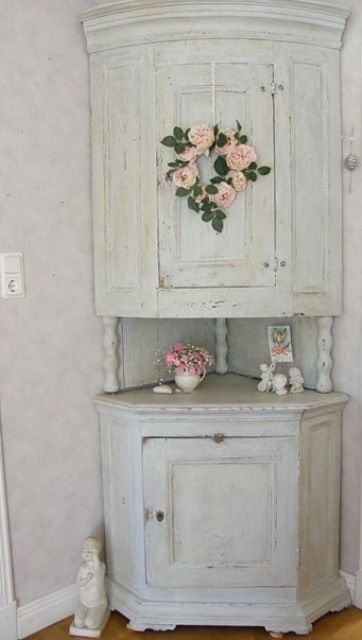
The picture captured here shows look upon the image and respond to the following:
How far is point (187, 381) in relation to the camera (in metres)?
2.31

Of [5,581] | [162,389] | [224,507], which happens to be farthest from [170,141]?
[5,581]

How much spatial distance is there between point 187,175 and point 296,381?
91 centimetres

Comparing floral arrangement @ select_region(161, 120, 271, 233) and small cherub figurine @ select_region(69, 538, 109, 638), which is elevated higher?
floral arrangement @ select_region(161, 120, 271, 233)

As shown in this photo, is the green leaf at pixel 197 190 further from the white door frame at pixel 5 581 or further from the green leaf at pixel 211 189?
the white door frame at pixel 5 581

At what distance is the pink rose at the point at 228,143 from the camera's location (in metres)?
2.03

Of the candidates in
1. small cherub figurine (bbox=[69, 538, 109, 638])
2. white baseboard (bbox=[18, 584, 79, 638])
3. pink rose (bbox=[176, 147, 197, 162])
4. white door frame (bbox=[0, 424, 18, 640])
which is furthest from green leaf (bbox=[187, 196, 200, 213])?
white baseboard (bbox=[18, 584, 79, 638])

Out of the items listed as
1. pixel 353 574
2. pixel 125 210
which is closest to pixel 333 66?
pixel 125 210

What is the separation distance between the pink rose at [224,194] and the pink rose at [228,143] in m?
0.11

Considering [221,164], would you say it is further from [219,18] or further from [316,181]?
[219,18]

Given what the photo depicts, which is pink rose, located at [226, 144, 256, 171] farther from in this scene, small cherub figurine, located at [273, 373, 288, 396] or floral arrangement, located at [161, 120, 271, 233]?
small cherub figurine, located at [273, 373, 288, 396]

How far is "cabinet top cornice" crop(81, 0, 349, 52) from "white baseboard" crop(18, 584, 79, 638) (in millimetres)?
2085

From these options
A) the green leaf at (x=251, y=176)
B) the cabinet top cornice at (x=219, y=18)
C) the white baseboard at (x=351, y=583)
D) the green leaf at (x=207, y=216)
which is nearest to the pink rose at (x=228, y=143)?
the green leaf at (x=251, y=176)

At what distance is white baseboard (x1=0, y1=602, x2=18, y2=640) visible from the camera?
81.9 inches

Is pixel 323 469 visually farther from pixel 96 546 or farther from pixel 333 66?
pixel 333 66
